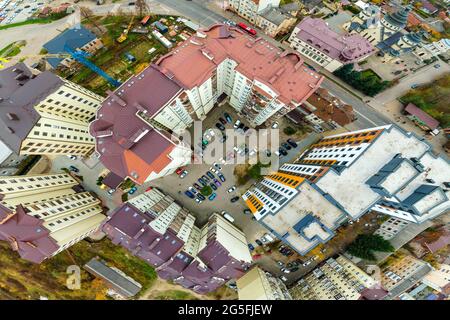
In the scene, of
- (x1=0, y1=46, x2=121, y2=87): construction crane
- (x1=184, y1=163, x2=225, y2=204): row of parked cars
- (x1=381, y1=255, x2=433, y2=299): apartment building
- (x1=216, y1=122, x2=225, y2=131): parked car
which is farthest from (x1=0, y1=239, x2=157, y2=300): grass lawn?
(x1=381, y1=255, x2=433, y2=299): apartment building

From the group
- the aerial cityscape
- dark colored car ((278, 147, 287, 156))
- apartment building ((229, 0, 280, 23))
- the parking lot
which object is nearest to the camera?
the aerial cityscape

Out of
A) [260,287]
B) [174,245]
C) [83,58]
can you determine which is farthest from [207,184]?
[83,58]

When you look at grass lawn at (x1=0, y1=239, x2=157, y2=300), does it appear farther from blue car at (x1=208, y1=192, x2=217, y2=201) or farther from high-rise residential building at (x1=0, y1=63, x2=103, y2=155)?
high-rise residential building at (x1=0, y1=63, x2=103, y2=155)

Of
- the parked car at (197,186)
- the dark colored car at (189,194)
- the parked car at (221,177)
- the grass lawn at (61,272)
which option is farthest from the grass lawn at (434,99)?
the grass lawn at (61,272)

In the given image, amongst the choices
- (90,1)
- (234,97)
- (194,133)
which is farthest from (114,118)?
(90,1)

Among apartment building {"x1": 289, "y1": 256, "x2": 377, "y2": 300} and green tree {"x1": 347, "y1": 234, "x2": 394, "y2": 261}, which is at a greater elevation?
green tree {"x1": 347, "y1": 234, "x2": 394, "y2": 261}

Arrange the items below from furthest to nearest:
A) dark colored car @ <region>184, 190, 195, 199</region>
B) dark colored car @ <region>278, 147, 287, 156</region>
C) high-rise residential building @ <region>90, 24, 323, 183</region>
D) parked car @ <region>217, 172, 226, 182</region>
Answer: dark colored car @ <region>278, 147, 287, 156</region> → parked car @ <region>217, 172, 226, 182</region> → dark colored car @ <region>184, 190, 195, 199</region> → high-rise residential building @ <region>90, 24, 323, 183</region>

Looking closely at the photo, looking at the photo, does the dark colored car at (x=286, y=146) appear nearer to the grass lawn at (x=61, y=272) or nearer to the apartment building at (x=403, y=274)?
the apartment building at (x=403, y=274)
